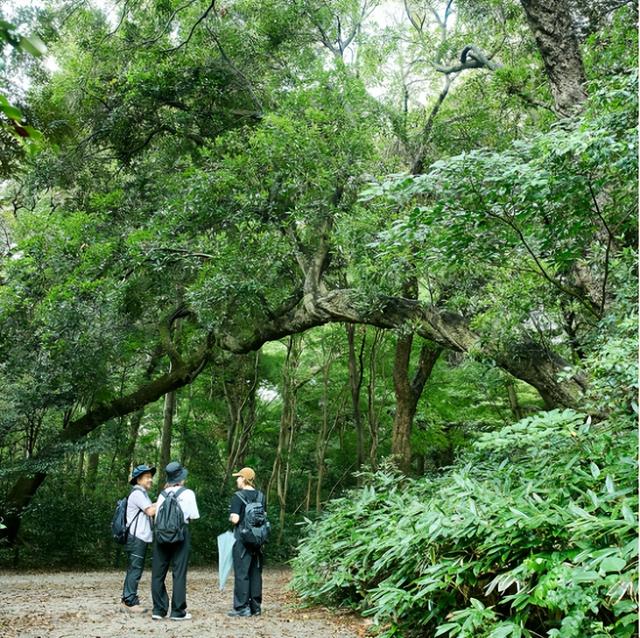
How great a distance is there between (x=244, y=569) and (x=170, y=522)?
1.06m

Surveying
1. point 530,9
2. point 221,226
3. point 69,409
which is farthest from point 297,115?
point 69,409

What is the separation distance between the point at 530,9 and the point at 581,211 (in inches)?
164

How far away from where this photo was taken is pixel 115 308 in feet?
40.8

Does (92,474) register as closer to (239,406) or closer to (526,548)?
(239,406)

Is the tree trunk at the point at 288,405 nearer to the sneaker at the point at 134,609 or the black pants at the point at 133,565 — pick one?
the sneaker at the point at 134,609

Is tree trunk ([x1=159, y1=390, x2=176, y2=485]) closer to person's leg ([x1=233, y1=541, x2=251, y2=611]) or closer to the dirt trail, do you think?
the dirt trail

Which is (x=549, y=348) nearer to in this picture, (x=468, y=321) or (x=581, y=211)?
(x=468, y=321)

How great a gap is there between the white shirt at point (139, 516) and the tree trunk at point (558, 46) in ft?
24.2

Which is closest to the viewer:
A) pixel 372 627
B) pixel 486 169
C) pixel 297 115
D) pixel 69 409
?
pixel 372 627

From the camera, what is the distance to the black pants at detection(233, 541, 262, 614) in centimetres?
734

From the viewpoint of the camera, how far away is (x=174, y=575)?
6.94 m

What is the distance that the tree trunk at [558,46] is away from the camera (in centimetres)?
930

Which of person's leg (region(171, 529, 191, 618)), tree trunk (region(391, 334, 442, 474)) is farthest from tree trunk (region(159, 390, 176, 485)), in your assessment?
person's leg (region(171, 529, 191, 618))

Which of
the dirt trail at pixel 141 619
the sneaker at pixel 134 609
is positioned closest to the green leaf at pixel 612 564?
the dirt trail at pixel 141 619
